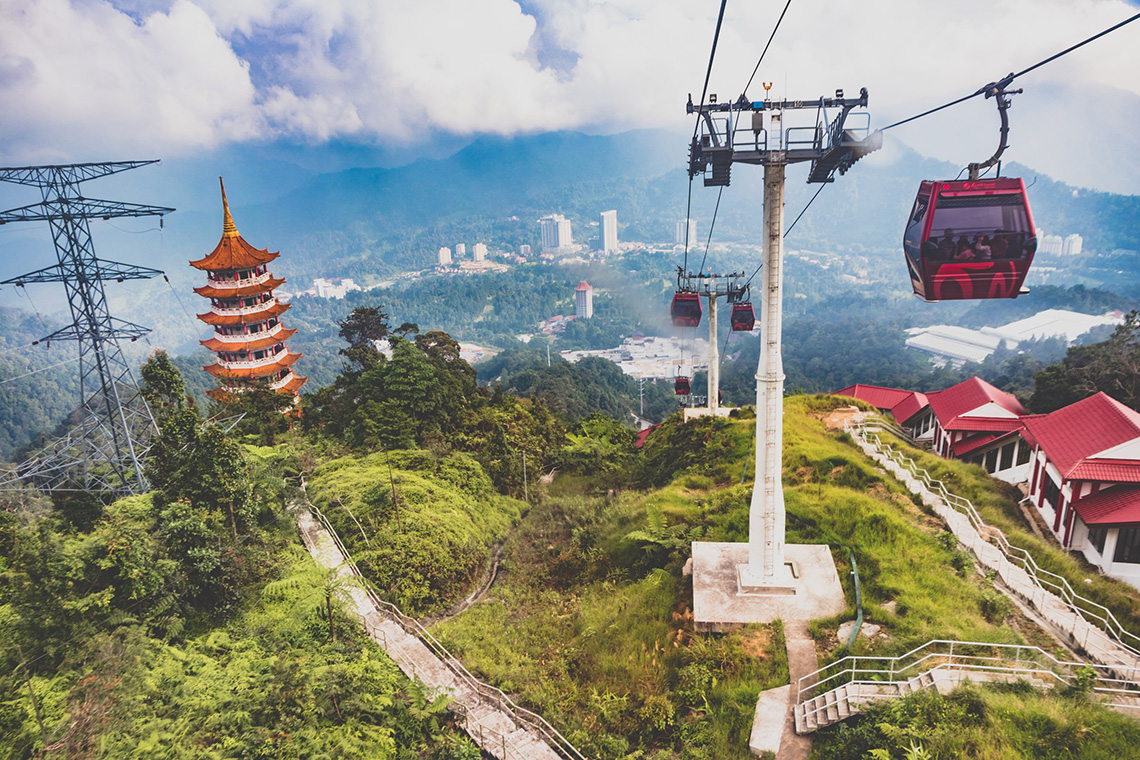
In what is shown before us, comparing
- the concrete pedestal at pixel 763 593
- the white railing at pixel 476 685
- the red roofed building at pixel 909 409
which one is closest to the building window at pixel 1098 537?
the concrete pedestal at pixel 763 593

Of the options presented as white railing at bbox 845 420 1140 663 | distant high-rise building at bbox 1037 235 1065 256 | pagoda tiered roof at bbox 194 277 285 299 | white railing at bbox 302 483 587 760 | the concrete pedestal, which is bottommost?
distant high-rise building at bbox 1037 235 1065 256

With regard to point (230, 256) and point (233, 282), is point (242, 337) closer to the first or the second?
point (233, 282)

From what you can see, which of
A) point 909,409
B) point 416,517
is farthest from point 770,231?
point 909,409

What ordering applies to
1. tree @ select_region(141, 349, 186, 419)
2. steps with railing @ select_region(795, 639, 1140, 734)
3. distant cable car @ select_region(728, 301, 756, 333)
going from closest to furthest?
steps with railing @ select_region(795, 639, 1140, 734), tree @ select_region(141, 349, 186, 419), distant cable car @ select_region(728, 301, 756, 333)

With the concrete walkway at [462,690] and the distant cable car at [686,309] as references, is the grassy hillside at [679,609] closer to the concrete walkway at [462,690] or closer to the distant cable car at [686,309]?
the concrete walkway at [462,690]

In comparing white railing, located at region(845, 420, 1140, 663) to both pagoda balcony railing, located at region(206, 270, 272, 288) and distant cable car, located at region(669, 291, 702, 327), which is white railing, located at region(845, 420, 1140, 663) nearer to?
distant cable car, located at region(669, 291, 702, 327)

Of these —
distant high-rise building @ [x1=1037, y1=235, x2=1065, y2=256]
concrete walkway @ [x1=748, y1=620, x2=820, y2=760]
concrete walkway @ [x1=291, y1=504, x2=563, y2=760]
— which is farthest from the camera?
distant high-rise building @ [x1=1037, y1=235, x2=1065, y2=256]

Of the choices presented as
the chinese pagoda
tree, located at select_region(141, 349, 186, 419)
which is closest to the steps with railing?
tree, located at select_region(141, 349, 186, 419)
